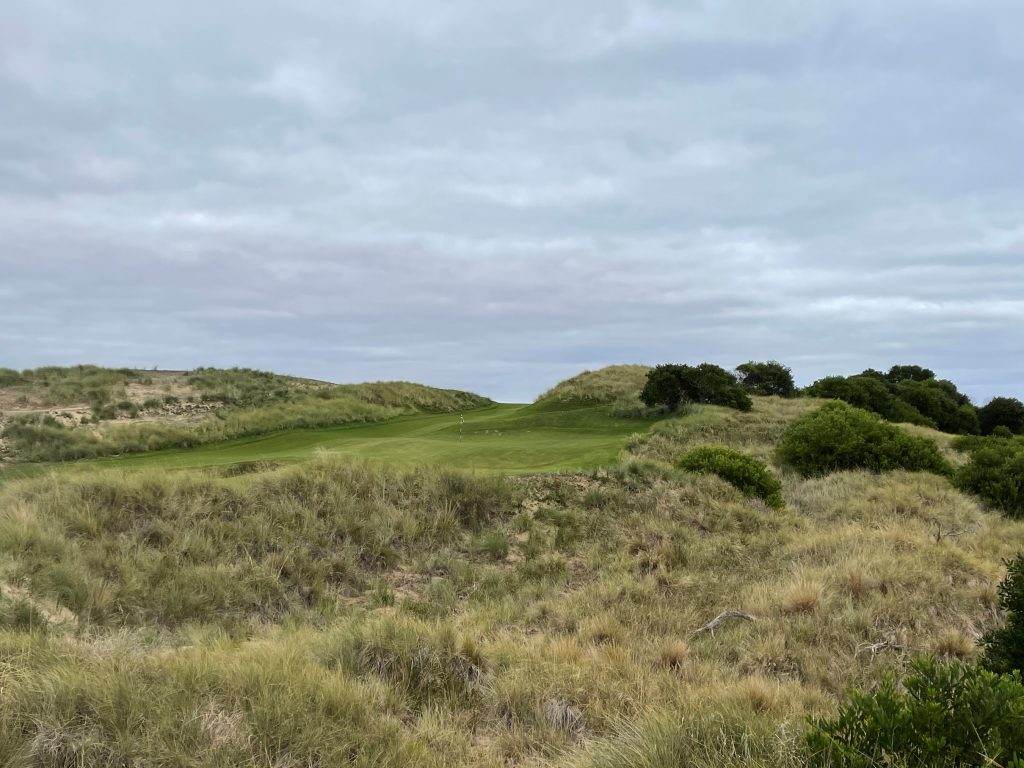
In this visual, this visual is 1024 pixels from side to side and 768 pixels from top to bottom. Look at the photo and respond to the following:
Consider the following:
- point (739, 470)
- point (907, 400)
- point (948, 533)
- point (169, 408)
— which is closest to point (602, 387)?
point (739, 470)

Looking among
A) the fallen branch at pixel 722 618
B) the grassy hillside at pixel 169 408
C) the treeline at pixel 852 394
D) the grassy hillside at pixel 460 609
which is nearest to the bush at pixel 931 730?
the grassy hillside at pixel 460 609

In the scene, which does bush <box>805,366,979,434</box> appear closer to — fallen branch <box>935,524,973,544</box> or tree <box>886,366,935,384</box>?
tree <box>886,366,935,384</box>

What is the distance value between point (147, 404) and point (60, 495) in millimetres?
16610

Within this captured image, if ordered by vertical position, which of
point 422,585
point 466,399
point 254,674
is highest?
point 466,399

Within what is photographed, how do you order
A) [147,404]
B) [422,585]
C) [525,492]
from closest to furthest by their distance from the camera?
[422,585] → [525,492] → [147,404]

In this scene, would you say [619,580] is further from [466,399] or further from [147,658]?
[466,399]

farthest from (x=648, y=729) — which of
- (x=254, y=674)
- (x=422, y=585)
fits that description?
(x=422, y=585)

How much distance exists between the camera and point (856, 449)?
625 inches

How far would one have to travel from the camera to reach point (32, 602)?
659cm

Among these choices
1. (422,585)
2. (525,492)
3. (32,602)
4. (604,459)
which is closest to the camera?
(32,602)

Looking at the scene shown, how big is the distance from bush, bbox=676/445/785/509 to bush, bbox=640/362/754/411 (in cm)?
1007

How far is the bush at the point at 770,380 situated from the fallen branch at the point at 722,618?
32012 millimetres

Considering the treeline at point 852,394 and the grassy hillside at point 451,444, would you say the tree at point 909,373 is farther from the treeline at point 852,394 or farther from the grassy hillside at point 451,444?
the grassy hillside at point 451,444

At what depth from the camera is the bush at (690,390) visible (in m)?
24.2
